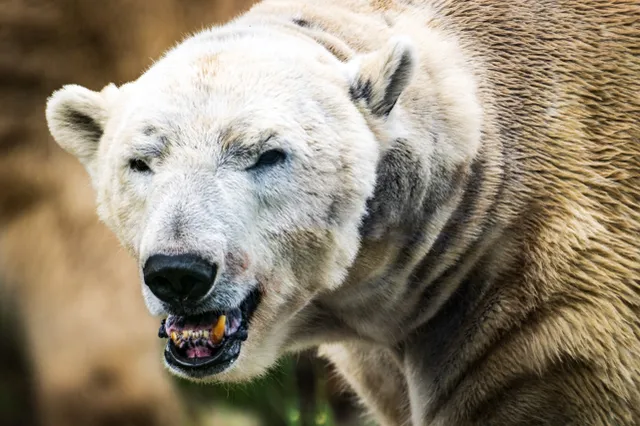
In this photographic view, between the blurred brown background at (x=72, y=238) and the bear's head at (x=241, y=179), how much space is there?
272cm

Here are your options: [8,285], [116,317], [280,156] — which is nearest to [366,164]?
[280,156]

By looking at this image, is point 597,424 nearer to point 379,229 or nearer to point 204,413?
point 379,229

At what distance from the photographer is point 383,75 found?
2982 millimetres

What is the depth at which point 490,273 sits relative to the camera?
11.0 ft

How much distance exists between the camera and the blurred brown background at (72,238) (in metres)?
5.74

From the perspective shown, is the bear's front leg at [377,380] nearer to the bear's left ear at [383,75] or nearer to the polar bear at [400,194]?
the polar bear at [400,194]

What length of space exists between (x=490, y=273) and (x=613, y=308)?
0.39 meters

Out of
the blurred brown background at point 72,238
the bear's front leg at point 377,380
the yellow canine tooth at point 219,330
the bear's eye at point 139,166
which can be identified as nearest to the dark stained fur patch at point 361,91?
the bear's eye at point 139,166

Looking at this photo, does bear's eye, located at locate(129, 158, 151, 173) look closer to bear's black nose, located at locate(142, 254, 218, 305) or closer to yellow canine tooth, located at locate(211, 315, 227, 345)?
bear's black nose, located at locate(142, 254, 218, 305)

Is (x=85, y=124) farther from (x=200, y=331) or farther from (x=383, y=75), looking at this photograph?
(x=383, y=75)

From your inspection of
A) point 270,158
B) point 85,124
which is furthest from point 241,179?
point 85,124

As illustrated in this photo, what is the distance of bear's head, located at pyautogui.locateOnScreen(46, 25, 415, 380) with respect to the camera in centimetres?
272

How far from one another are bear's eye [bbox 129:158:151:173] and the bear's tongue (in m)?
0.42

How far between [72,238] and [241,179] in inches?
136
